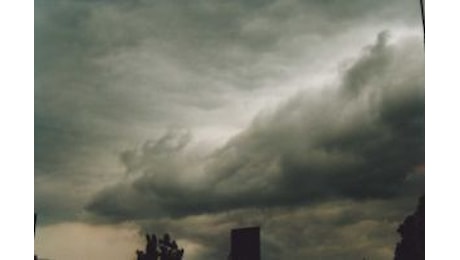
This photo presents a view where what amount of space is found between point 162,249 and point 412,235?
1.07 metres

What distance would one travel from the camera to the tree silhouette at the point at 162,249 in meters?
2.78

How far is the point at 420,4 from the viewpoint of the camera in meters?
2.83

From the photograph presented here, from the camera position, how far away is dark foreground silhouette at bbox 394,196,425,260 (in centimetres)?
274

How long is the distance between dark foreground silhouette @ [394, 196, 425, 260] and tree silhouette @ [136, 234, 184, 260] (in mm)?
941

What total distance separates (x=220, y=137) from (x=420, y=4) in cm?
105

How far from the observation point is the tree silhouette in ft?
9.11

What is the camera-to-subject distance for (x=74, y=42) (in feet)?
9.29

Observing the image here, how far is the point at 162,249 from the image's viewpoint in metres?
2.78

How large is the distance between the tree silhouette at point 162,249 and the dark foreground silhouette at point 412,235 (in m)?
0.94

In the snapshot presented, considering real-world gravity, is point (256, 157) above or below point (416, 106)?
below
